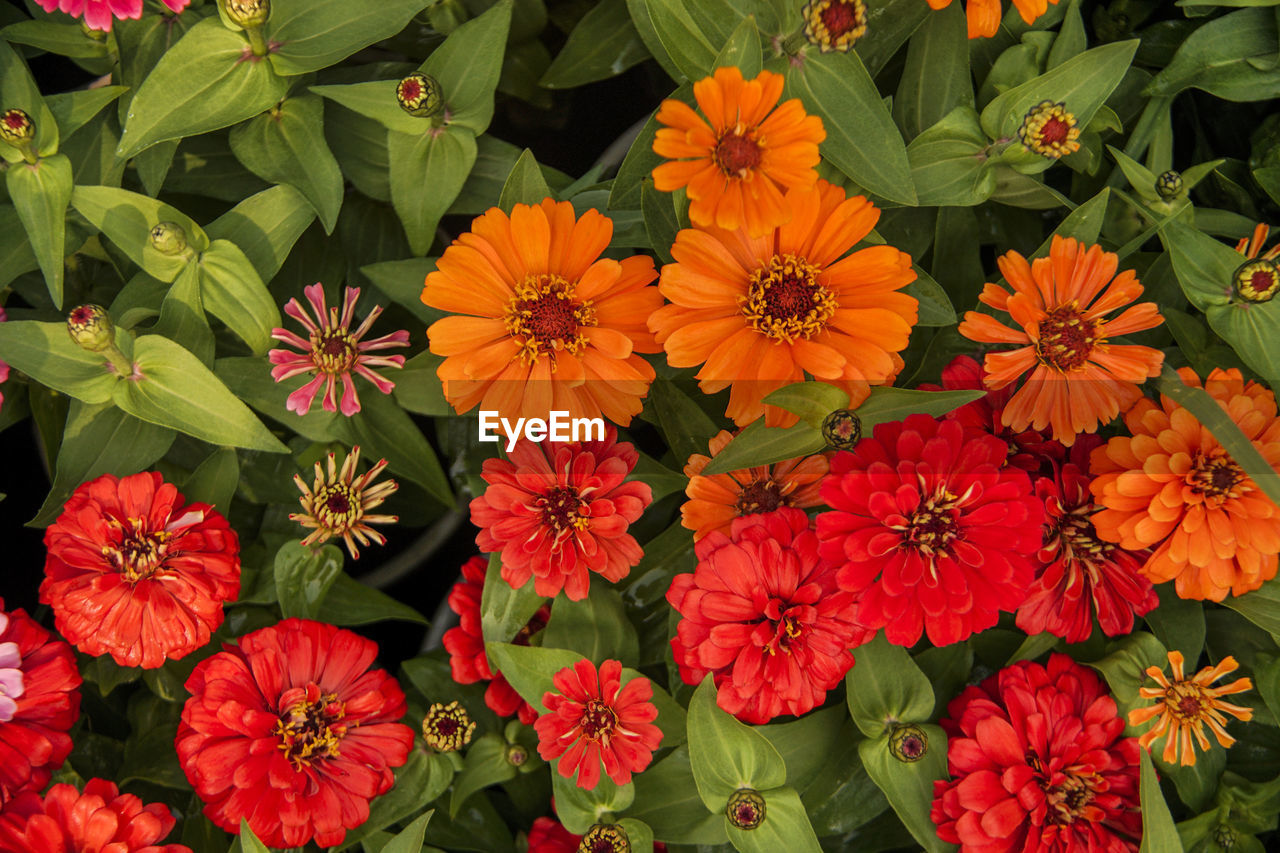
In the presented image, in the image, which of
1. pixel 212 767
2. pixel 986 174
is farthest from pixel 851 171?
pixel 212 767

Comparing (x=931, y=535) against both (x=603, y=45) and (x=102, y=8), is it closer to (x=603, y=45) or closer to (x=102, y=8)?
(x=603, y=45)

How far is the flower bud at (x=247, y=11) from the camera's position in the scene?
0.73 m

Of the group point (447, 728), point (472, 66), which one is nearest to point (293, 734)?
point (447, 728)

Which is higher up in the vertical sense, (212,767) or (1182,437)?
(1182,437)

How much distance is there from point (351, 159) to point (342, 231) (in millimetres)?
106

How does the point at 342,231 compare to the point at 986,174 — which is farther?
the point at 342,231

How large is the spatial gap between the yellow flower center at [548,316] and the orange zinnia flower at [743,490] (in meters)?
0.15

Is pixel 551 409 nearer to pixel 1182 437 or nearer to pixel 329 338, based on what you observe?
pixel 329 338


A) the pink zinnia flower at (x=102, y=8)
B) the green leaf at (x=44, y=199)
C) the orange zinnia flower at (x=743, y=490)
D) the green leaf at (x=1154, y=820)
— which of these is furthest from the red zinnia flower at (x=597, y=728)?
the pink zinnia flower at (x=102, y=8)

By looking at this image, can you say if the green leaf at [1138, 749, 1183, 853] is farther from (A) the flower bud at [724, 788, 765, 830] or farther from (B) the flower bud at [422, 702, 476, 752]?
(B) the flower bud at [422, 702, 476, 752]

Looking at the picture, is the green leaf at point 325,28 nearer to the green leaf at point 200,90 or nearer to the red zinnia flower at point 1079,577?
the green leaf at point 200,90

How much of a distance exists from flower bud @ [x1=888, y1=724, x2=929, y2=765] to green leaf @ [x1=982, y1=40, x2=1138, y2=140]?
518 mm

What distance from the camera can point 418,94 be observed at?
0.76 m

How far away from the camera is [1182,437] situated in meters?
0.70
